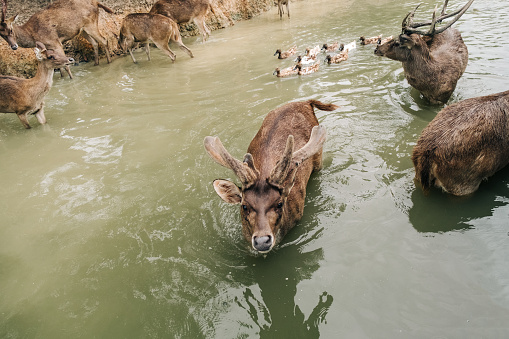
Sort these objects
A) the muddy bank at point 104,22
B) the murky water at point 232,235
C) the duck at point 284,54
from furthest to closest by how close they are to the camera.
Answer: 1. the muddy bank at point 104,22
2. the duck at point 284,54
3. the murky water at point 232,235

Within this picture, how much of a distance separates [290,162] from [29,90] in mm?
6335

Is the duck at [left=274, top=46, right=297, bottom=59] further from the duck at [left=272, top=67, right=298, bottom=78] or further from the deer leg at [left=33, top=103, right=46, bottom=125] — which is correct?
the deer leg at [left=33, top=103, right=46, bottom=125]

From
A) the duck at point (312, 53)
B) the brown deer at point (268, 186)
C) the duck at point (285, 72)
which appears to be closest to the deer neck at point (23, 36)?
the duck at point (285, 72)

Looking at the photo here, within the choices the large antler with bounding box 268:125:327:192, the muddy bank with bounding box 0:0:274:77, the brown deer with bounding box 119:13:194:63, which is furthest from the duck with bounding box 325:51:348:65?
the muddy bank with bounding box 0:0:274:77

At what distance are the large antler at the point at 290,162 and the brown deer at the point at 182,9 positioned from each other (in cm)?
999

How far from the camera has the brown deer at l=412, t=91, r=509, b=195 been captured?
130 inches

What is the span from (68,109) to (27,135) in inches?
49.6

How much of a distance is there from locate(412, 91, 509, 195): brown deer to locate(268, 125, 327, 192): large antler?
45.8 inches

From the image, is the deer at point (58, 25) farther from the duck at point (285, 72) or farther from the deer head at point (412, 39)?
the deer head at point (412, 39)

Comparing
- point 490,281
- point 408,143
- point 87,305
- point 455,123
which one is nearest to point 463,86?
point 408,143

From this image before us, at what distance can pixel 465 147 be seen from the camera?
3.28 metres

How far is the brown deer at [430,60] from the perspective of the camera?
5.61 metres

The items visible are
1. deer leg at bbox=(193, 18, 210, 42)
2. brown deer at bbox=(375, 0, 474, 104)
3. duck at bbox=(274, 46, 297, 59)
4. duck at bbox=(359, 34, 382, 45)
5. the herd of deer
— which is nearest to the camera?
the herd of deer

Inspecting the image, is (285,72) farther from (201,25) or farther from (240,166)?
(201,25)
